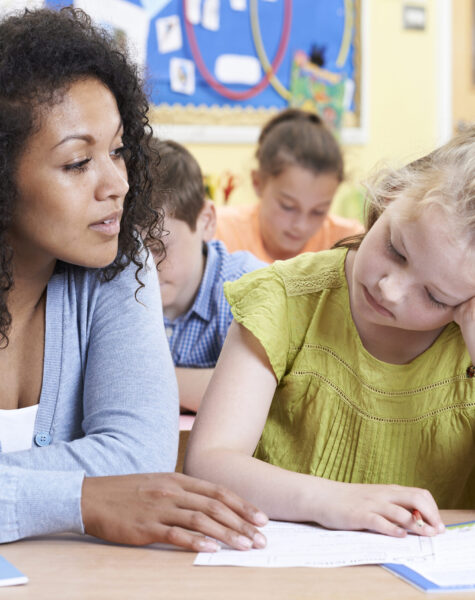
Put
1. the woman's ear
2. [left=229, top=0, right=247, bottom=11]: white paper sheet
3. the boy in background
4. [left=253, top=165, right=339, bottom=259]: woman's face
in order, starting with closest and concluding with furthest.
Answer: the boy in background → the woman's ear → [left=253, top=165, right=339, bottom=259]: woman's face → [left=229, top=0, right=247, bottom=11]: white paper sheet

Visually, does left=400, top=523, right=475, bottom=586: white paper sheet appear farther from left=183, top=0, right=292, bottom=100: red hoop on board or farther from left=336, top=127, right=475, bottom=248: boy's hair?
left=183, top=0, right=292, bottom=100: red hoop on board

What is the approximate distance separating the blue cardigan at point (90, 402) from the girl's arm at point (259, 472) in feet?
0.21

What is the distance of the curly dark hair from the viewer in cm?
106

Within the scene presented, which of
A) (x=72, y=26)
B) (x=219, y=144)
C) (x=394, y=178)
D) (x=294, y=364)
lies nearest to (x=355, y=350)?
(x=294, y=364)

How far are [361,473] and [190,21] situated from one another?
270 cm

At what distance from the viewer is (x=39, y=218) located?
1091 mm

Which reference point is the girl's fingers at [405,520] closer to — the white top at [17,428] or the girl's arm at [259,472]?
the girl's arm at [259,472]

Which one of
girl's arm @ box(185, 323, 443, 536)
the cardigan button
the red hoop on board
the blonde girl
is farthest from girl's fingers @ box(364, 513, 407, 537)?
the red hoop on board

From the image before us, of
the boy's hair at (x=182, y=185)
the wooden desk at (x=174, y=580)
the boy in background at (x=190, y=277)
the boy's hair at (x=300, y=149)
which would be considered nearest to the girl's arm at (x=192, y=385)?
the boy in background at (x=190, y=277)

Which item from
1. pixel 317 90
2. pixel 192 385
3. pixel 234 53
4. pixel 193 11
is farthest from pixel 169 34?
pixel 192 385

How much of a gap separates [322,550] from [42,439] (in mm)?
475

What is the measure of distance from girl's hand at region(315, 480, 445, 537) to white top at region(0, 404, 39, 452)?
44 cm

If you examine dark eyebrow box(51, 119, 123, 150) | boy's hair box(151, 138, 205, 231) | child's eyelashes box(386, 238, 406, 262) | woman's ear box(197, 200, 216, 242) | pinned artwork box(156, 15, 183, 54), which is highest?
pinned artwork box(156, 15, 183, 54)

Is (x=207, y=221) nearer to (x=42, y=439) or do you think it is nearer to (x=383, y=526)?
(x=42, y=439)
